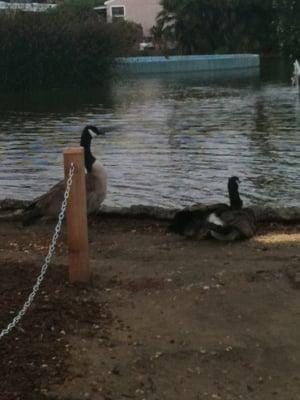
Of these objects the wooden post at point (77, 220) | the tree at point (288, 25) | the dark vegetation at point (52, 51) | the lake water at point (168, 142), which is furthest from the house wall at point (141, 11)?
the wooden post at point (77, 220)

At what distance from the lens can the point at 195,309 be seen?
583cm

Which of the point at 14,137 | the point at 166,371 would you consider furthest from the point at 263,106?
the point at 166,371

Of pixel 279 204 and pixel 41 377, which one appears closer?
pixel 41 377

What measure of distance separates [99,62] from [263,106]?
18.6 metres

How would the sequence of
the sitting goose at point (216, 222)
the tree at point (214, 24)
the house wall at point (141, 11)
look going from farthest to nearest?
1. the house wall at point (141, 11)
2. the tree at point (214, 24)
3. the sitting goose at point (216, 222)

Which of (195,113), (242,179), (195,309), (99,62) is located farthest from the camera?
(99,62)

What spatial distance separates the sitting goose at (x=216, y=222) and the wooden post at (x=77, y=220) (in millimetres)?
2005

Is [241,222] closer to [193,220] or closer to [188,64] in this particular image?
[193,220]

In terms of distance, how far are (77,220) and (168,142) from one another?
44.6 feet

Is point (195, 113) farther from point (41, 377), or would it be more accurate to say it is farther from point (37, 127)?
point (41, 377)

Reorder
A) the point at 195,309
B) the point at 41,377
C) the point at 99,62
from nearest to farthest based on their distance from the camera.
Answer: the point at 41,377, the point at 195,309, the point at 99,62

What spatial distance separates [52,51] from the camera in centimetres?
4366

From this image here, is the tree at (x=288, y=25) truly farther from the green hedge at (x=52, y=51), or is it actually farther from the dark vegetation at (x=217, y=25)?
the green hedge at (x=52, y=51)

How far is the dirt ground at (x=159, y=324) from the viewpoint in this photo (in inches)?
179
